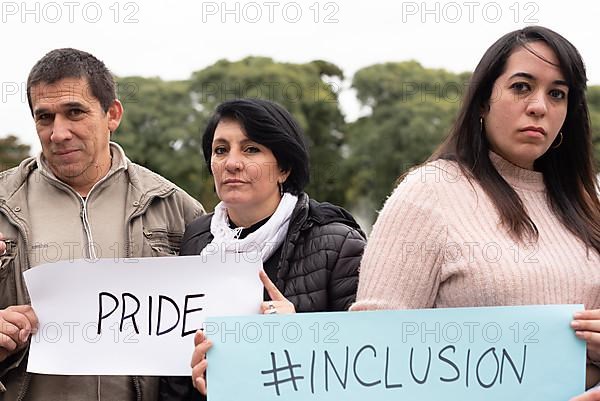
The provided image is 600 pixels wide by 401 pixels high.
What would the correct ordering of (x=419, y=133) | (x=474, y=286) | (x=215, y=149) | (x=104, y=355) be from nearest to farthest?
(x=474, y=286)
(x=104, y=355)
(x=215, y=149)
(x=419, y=133)

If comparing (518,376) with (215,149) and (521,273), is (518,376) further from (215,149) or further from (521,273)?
(215,149)

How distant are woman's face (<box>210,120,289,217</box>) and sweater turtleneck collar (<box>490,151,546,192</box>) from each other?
828 millimetres

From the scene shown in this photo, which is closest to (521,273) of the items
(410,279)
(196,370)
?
(410,279)

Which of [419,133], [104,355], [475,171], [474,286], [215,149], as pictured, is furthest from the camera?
[419,133]

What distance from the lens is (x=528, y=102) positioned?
270 centimetres

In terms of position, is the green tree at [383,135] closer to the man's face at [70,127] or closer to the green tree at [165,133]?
the green tree at [165,133]

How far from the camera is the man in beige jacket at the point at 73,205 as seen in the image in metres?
3.12

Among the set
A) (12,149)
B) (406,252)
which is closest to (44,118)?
(406,252)

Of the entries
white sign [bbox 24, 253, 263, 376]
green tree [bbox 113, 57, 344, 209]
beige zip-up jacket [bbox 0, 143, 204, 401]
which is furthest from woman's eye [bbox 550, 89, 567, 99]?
green tree [bbox 113, 57, 344, 209]

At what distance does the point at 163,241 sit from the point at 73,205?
357 millimetres

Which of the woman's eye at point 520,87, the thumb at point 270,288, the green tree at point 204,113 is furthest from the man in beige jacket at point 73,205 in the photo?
the green tree at point 204,113

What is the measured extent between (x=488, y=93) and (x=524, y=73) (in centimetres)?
13

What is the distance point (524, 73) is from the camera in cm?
271

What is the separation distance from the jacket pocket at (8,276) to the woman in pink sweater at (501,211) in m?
1.25
